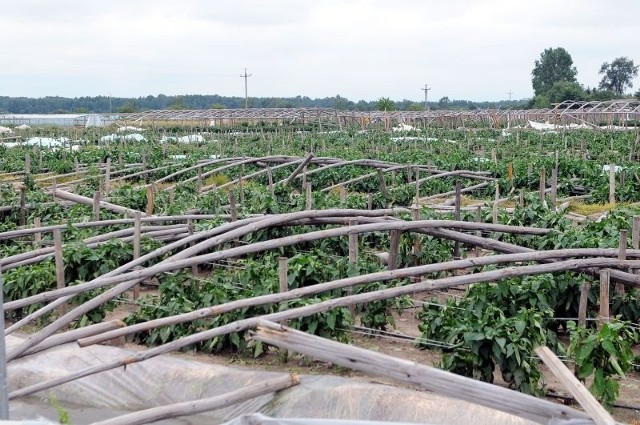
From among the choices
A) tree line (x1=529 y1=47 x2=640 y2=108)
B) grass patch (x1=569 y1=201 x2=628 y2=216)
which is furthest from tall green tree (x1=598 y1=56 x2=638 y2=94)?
grass patch (x1=569 y1=201 x2=628 y2=216)

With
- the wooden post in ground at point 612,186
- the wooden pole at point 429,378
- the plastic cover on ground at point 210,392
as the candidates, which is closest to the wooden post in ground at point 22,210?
the plastic cover on ground at point 210,392

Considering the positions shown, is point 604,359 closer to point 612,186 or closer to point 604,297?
point 604,297

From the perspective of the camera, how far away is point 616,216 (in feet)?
34.9

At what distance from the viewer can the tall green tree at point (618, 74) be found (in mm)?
86562

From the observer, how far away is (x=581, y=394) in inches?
177

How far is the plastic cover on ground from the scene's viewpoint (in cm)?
599

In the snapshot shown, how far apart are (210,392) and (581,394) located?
321cm

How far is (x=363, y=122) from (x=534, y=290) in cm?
4085

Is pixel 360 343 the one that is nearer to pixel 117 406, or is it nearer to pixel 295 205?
pixel 117 406

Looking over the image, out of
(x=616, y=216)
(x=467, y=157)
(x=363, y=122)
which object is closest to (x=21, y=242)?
(x=616, y=216)

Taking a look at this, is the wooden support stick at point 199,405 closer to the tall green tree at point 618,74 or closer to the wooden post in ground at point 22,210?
the wooden post in ground at point 22,210

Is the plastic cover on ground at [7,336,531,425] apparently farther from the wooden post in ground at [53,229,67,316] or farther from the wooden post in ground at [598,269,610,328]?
the wooden post in ground at [598,269,610,328]

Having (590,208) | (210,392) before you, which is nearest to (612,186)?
(590,208)

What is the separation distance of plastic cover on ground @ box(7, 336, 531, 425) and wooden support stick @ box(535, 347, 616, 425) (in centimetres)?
109
